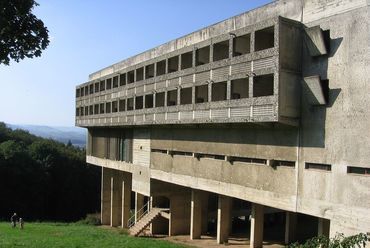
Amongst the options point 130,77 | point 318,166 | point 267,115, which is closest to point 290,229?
point 318,166

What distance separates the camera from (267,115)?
17.3m

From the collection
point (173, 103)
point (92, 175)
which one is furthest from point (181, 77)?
point (92, 175)

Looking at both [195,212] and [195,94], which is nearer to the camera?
[195,94]

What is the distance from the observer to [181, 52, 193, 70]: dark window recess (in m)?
24.4

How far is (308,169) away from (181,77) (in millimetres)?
9643

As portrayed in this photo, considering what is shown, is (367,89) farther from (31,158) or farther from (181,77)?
(31,158)

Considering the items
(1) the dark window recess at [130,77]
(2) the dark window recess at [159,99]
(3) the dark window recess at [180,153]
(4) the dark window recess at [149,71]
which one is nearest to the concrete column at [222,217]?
(3) the dark window recess at [180,153]

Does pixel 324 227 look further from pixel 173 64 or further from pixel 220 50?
pixel 173 64

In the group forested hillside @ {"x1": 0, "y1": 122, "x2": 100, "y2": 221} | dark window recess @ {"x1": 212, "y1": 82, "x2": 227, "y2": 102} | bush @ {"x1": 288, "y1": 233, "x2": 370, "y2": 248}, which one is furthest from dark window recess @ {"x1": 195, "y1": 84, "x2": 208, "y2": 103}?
forested hillside @ {"x1": 0, "y1": 122, "x2": 100, "y2": 221}

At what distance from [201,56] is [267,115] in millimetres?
7492

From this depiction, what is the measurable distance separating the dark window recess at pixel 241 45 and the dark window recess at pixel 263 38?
703 mm

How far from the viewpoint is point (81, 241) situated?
91.3 ft

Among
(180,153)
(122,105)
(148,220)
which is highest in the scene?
(122,105)

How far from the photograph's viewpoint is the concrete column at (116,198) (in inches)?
1699
